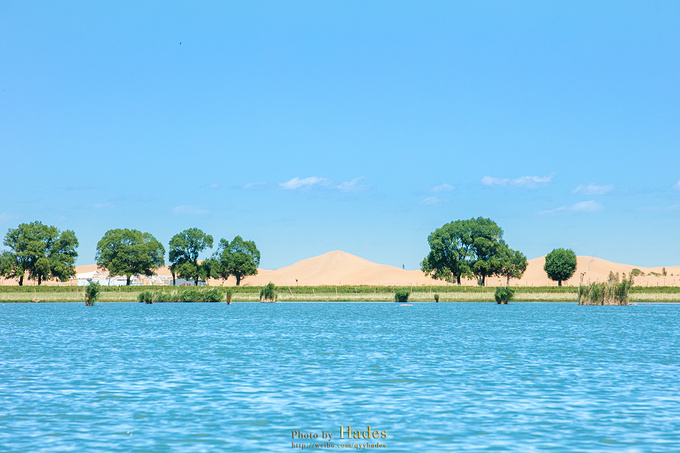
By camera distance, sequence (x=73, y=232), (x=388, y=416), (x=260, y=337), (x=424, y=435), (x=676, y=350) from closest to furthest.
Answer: (x=424, y=435)
(x=388, y=416)
(x=676, y=350)
(x=260, y=337)
(x=73, y=232)

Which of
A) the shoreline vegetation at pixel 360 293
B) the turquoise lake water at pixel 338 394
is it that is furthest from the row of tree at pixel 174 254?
the turquoise lake water at pixel 338 394

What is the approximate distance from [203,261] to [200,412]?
539 feet

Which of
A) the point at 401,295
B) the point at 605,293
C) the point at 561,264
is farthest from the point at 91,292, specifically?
the point at 561,264

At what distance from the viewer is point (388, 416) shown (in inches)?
837

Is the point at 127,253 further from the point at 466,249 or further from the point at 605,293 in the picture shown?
the point at 605,293

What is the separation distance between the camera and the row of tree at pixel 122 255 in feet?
523

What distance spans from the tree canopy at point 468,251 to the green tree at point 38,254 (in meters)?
82.1

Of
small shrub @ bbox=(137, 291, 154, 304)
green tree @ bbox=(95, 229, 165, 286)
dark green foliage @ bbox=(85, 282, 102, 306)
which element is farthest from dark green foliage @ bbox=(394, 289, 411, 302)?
green tree @ bbox=(95, 229, 165, 286)

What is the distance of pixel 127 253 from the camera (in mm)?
168500

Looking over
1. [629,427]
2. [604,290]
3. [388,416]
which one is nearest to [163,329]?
[388,416]

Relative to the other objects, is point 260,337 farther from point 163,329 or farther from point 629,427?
point 629,427

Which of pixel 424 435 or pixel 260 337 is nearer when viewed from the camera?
pixel 424 435

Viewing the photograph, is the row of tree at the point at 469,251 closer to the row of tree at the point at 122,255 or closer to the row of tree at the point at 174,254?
the row of tree at the point at 174,254

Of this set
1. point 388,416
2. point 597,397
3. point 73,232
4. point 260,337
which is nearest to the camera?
point 388,416
